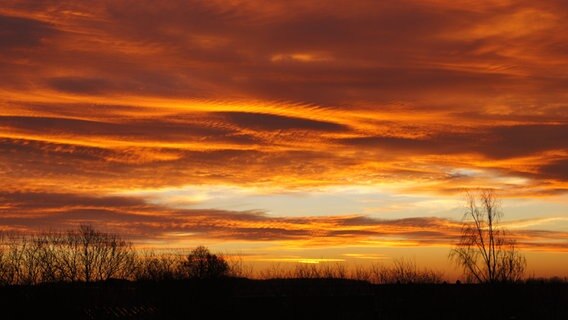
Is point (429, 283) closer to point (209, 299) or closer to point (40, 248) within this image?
point (209, 299)

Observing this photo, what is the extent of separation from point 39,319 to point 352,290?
79.7 ft

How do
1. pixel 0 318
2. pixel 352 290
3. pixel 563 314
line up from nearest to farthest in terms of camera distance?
pixel 0 318 → pixel 563 314 → pixel 352 290

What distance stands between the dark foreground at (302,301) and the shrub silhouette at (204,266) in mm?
1730

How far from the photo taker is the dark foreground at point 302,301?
149 feet

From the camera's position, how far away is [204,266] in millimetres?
56312

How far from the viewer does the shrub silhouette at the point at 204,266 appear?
5328cm

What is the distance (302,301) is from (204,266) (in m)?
9.84

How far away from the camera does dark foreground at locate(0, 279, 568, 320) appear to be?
149 feet

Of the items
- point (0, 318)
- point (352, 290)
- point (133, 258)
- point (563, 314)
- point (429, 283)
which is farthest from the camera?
point (133, 258)

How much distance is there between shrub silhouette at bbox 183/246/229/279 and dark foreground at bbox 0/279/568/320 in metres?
1.73

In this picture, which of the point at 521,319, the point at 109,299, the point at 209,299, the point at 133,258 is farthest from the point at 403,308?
the point at 133,258

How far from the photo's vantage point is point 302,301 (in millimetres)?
49250

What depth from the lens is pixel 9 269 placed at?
51.5 meters

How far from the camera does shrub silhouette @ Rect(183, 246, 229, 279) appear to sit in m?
53.3
